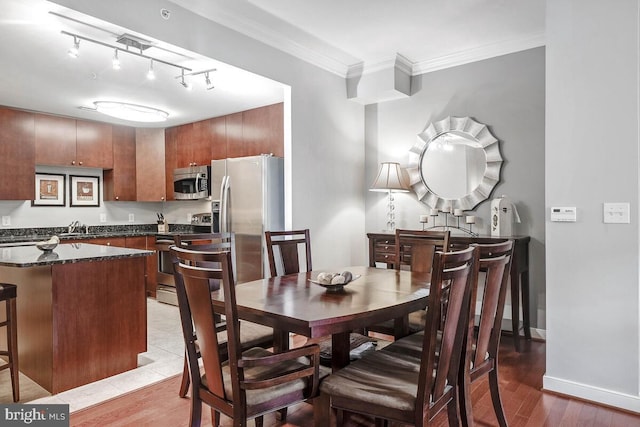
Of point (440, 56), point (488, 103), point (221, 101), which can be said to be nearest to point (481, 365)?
point (488, 103)

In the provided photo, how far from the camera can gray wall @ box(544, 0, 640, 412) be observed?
7.85 feet

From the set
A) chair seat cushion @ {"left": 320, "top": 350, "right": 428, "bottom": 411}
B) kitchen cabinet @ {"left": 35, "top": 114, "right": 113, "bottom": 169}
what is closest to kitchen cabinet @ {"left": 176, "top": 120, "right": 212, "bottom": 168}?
kitchen cabinet @ {"left": 35, "top": 114, "right": 113, "bottom": 169}

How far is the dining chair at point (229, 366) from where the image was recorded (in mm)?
1500

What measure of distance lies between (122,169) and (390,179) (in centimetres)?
381

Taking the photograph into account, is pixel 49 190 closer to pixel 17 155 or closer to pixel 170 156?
pixel 17 155

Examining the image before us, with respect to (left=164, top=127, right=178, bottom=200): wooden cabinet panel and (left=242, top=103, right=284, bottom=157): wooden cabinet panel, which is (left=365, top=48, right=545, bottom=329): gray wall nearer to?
(left=242, top=103, right=284, bottom=157): wooden cabinet panel

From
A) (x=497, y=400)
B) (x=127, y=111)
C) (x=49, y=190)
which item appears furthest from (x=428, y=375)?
(x=49, y=190)

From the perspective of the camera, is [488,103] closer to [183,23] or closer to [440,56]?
[440,56]

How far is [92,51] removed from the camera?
10.5 ft

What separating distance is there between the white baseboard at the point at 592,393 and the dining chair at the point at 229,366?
5.81 feet

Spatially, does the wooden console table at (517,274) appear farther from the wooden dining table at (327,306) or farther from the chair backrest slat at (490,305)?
the chair backrest slat at (490,305)

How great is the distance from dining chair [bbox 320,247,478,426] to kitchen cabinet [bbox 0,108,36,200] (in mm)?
4779

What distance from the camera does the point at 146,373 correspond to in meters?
3.00

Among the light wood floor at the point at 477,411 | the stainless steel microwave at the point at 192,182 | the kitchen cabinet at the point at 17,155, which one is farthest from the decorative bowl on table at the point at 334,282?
the kitchen cabinet at the point at 17,155
